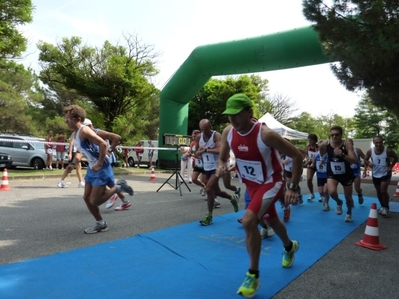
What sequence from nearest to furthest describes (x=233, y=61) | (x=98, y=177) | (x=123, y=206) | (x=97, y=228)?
(x=98, y=177), (x=97, y=228), (x=123, y=206), (x=233, y=61)

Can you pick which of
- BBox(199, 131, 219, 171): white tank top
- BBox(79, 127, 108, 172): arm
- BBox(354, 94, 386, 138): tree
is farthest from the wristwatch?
BBox(354, 94, 386, 138): tree

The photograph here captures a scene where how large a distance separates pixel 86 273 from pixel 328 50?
5431mm

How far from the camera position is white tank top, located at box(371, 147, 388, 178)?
714 cm

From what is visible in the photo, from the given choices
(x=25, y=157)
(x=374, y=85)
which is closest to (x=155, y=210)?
(x=374, y=85)

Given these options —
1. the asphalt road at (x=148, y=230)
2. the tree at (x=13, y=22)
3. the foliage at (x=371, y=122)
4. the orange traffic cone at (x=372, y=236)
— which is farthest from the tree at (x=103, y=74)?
the foliage at (x=371, y=122)

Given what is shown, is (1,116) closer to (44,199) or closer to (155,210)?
(44,199)

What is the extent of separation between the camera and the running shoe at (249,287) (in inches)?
117

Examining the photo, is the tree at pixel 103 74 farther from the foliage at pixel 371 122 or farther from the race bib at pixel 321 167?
the foliage at pixel 371 122

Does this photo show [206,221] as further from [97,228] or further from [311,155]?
[311,155]

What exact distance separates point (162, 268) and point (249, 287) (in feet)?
3.62

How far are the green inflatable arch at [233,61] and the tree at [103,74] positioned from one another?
16.6ft

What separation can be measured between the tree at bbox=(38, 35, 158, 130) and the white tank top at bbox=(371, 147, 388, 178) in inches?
641

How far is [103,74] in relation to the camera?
69.1ft

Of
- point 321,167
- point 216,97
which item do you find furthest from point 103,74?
point 321,167
